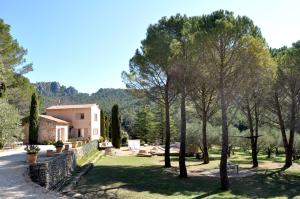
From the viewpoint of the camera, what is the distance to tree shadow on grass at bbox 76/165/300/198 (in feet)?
50.6

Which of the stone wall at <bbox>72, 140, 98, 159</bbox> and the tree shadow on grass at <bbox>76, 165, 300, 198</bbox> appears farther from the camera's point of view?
the stone wall at <bbox>72, 140, 98, 159</bbox>

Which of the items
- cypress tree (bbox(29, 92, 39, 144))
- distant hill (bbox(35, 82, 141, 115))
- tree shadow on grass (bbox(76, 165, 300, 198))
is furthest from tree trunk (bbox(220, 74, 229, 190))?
distant hill (bbox(35, 82, 141, 115))

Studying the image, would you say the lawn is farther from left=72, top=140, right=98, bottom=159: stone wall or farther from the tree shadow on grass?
left=72, top=140, right=98, bottom=159: stone wall

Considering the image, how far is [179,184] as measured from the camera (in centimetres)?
1730

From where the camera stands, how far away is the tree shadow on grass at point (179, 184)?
50.6ft

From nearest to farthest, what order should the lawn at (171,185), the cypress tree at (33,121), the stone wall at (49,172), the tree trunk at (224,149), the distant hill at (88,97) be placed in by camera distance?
the stone wall at (49,172), the lawn at (171,185), the tree trunk at (224,149), the cypress tree at (33,121), the distant hill at (88,97)

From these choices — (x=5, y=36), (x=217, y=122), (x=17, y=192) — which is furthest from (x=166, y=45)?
(x=217, y=122)

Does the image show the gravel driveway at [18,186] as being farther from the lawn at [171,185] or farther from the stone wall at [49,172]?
the lawn at [171,185]

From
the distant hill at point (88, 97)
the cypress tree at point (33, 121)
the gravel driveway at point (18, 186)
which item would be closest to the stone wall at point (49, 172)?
the gravel driveway at point (18, 186)

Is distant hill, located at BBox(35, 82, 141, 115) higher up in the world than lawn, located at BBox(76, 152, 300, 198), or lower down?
higher up

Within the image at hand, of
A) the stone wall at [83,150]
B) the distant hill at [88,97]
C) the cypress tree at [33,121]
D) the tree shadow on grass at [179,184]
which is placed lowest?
the tree shadow on grass at [179,184]

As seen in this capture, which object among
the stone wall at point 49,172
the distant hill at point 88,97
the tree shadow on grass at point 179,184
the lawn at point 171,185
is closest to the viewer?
the stone wall at point 49,172

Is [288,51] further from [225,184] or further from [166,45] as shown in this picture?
[225,184]

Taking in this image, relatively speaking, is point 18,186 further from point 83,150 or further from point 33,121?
point 33,121
